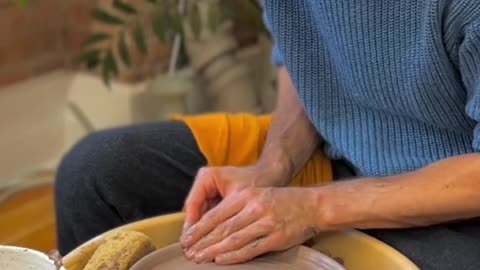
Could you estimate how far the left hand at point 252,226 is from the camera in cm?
92

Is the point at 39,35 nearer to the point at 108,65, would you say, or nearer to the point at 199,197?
the point at 108,65

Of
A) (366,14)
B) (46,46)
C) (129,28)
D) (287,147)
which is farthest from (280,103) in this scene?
(46,46)

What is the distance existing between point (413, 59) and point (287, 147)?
0.77ft

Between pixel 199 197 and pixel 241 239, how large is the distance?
10 cm

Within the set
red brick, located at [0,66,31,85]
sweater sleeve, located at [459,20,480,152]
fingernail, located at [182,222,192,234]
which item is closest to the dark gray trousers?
fingernail, located at [182,222,192,234]

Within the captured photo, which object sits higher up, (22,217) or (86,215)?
(86,215)

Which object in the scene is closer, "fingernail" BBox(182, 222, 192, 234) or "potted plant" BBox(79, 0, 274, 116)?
"fingernail" BBox(182, 222, 192, 234)

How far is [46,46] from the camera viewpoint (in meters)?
2.13

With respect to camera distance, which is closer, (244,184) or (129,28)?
(244,184)

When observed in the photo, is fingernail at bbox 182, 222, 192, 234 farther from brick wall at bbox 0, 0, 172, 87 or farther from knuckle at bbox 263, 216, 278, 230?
brick wall at bbox 0, 0, 172, 87

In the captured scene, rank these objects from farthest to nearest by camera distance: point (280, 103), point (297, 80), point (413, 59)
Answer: point (280, 103) → point (297, 80) → point (413, 59)

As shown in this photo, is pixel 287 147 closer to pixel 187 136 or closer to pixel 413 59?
pixel 187 136

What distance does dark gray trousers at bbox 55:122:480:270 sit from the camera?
1108 mm

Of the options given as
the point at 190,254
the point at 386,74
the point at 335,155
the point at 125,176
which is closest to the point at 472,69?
the point at 386,74
